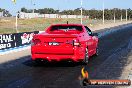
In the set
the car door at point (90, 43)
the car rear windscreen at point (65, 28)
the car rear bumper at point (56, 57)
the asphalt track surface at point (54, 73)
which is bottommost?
the asphalt track surface at point (54, 73)

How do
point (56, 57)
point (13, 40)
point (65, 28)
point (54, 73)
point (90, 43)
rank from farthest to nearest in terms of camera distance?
point (13, 40) → point (90, 43) → point (65, 28) → point (56, 57) → point (54, 73)

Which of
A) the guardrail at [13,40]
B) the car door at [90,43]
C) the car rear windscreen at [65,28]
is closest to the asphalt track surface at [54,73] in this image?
the car door at [90,43]

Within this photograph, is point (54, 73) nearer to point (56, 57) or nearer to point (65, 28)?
point (56, 57)

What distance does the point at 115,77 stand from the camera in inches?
461

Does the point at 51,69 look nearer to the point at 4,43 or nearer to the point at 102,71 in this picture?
the point at 102,71

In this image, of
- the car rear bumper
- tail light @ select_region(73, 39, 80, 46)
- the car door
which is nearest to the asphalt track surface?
the car rear bumper

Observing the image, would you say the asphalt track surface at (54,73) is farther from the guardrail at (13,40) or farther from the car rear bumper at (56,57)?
the guardrail at (13,40)

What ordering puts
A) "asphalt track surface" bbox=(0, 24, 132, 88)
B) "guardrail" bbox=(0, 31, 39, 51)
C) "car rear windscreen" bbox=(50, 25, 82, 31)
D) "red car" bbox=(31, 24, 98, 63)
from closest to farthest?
"asphalt track surface" bbox=(0, 24, 132, 88), "red car" bbox=(31, 24, 98, 63), "car rear windscreen" bbox=(50, 25, 82, 31), "guardrail" bbox=(0, 31, 39, 51)

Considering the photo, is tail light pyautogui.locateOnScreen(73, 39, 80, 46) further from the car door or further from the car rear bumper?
the car door

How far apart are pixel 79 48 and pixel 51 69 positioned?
1.32m

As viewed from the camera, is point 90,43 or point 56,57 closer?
point 56,57

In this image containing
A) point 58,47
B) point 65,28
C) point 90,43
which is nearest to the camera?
point 58,47

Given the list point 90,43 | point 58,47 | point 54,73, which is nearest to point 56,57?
point 58,47

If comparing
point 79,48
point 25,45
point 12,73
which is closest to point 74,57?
point 79,48
